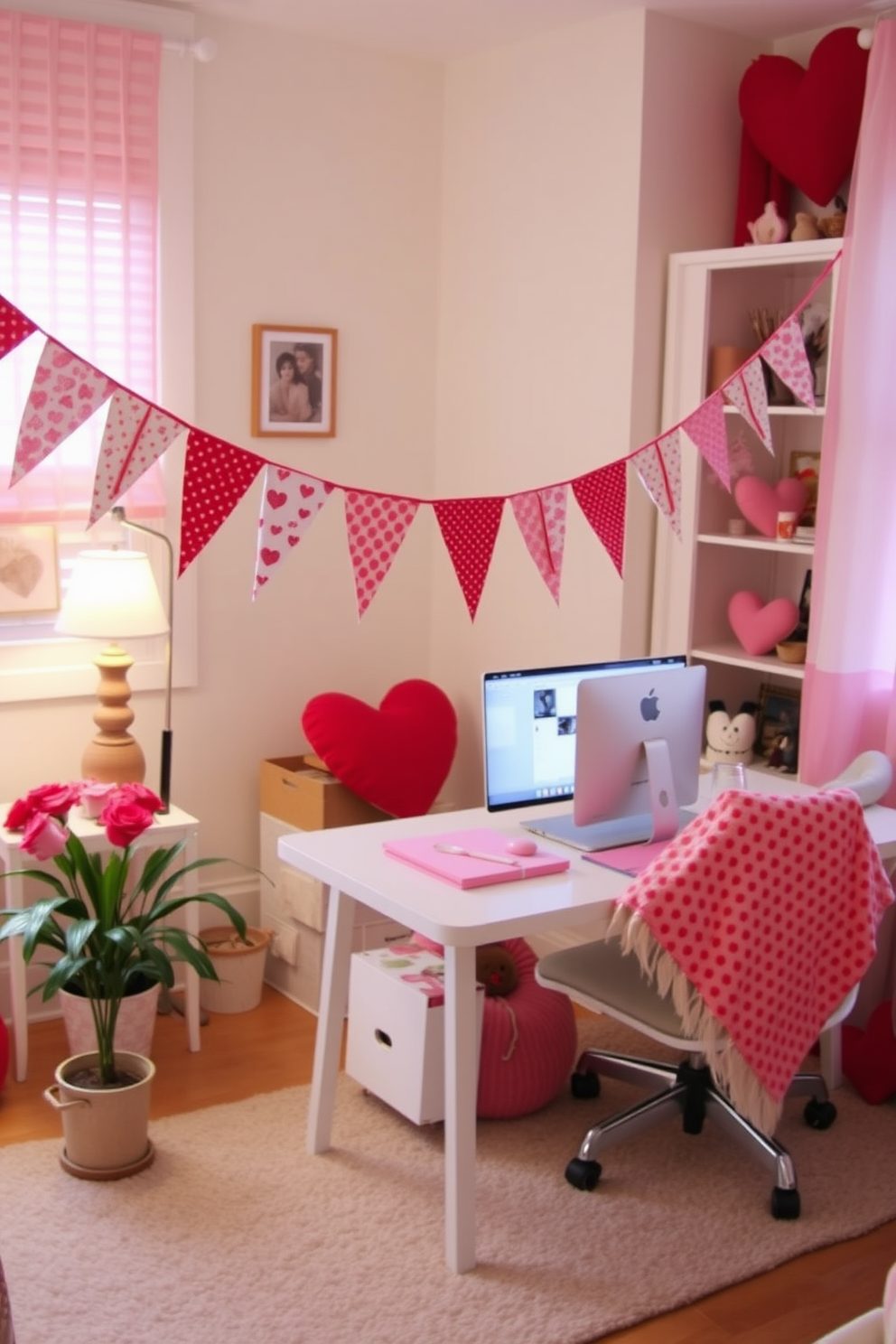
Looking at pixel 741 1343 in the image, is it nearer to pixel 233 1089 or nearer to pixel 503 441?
pixel 233 1089

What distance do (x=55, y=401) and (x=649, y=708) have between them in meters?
1.25

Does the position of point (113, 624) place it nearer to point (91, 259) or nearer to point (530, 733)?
point (91, 259)

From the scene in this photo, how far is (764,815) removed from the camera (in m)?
2.47

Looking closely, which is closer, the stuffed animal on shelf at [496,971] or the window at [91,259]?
the stuffed animal on shelf at [496,971]

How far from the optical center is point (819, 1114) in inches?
123

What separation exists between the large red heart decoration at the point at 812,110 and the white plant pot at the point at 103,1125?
252 centimetres

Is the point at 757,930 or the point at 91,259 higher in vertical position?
the point at 91,259

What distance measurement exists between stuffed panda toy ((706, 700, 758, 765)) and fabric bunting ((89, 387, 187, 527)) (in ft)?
5.66

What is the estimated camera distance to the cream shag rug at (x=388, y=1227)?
244 cm

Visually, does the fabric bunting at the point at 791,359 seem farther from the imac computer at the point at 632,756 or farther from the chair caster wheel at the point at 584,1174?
the chair caster wheel at the point at 584,1174

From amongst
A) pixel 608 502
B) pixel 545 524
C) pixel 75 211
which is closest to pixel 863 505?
pixel 608 502

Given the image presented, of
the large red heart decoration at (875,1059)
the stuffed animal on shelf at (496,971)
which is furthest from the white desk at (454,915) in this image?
the large red heart decoration at (875,1059)

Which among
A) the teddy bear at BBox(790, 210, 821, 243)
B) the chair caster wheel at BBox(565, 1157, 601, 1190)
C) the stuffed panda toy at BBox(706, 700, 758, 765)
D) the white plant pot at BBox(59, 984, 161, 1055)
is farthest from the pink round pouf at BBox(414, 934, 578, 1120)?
the teddy bear at BBox(790, 210, 821, 243)

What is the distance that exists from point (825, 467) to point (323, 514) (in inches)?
57.0
